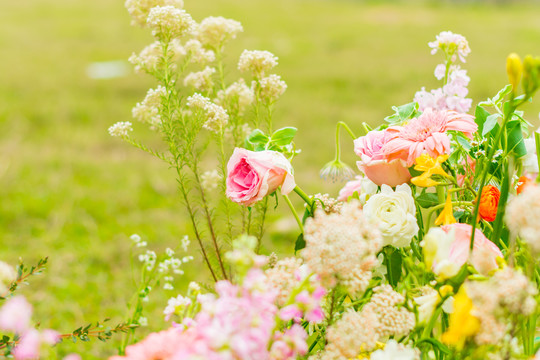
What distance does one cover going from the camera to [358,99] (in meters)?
4.73

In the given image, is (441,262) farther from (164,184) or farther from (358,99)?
(358,99)

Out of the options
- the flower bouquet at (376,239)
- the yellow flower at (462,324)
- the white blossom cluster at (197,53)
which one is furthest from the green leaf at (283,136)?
the yellow flower at (462,324)

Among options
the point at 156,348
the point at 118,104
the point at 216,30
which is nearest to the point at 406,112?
the point at 216,30

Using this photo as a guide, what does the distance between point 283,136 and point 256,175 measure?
9cm

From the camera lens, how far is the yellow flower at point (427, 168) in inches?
24.1

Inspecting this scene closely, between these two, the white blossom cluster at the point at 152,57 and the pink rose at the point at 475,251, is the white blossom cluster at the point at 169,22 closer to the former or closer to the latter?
the white blossom cluster at the point at 152,57

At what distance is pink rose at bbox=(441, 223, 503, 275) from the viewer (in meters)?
0.54

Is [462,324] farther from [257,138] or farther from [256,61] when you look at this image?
[256,61]

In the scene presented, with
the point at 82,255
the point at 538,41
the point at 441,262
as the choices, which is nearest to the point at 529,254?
the point at 441,262

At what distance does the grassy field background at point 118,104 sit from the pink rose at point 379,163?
1.18 meters

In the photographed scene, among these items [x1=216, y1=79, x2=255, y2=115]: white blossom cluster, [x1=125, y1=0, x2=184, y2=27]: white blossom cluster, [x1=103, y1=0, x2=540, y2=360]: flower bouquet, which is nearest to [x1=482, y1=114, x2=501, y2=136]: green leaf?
[x1=103, y1=0, x2=540, y2=360]: flower bouquet

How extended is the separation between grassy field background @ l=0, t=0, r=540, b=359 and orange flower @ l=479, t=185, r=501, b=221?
1256 mm

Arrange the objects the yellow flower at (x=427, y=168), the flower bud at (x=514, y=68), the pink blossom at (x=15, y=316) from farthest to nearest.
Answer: the yellow flower at (x=427, y=168), the flower bud at (x=514, y=68), the pink blossom at (x=15, y=316)

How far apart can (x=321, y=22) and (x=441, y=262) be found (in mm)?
8279
